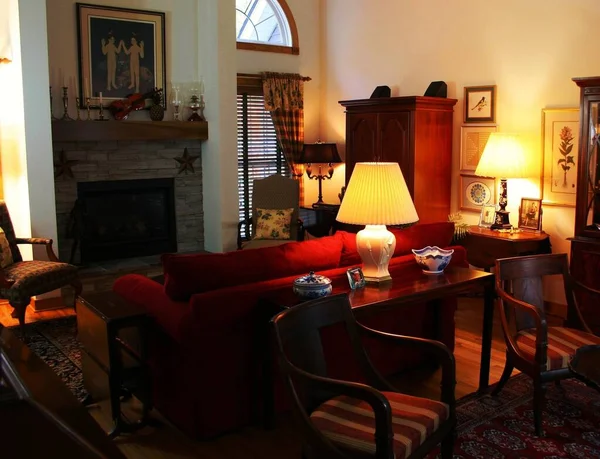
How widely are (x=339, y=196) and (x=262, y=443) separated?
468 cm

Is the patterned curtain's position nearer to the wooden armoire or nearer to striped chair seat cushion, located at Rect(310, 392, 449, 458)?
the wooden armoire

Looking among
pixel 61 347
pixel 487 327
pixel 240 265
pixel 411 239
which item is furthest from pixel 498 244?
pixel 61 347

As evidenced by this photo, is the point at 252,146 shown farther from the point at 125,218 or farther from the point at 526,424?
the point at 526,424

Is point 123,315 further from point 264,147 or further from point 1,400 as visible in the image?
point 264,147

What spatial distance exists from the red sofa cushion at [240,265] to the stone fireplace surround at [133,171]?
373cm

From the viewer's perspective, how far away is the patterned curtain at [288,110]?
767cm

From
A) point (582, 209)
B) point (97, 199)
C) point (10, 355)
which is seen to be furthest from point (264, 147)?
point (10, 355)

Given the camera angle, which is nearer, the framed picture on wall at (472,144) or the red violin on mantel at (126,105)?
the framed picture on wall at (472,144)

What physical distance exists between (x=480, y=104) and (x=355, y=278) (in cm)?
330

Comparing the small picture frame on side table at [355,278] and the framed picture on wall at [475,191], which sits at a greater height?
the framed picture on wall at [475,191]

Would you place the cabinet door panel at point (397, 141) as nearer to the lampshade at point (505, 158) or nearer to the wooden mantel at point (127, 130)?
A: the lampshade at point (505, 158)

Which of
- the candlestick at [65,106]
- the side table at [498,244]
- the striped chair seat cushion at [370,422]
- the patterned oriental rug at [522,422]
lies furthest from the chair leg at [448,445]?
the candlestick at [65,106]

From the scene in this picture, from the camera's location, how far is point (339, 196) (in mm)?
7660

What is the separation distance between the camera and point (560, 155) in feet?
18.0
